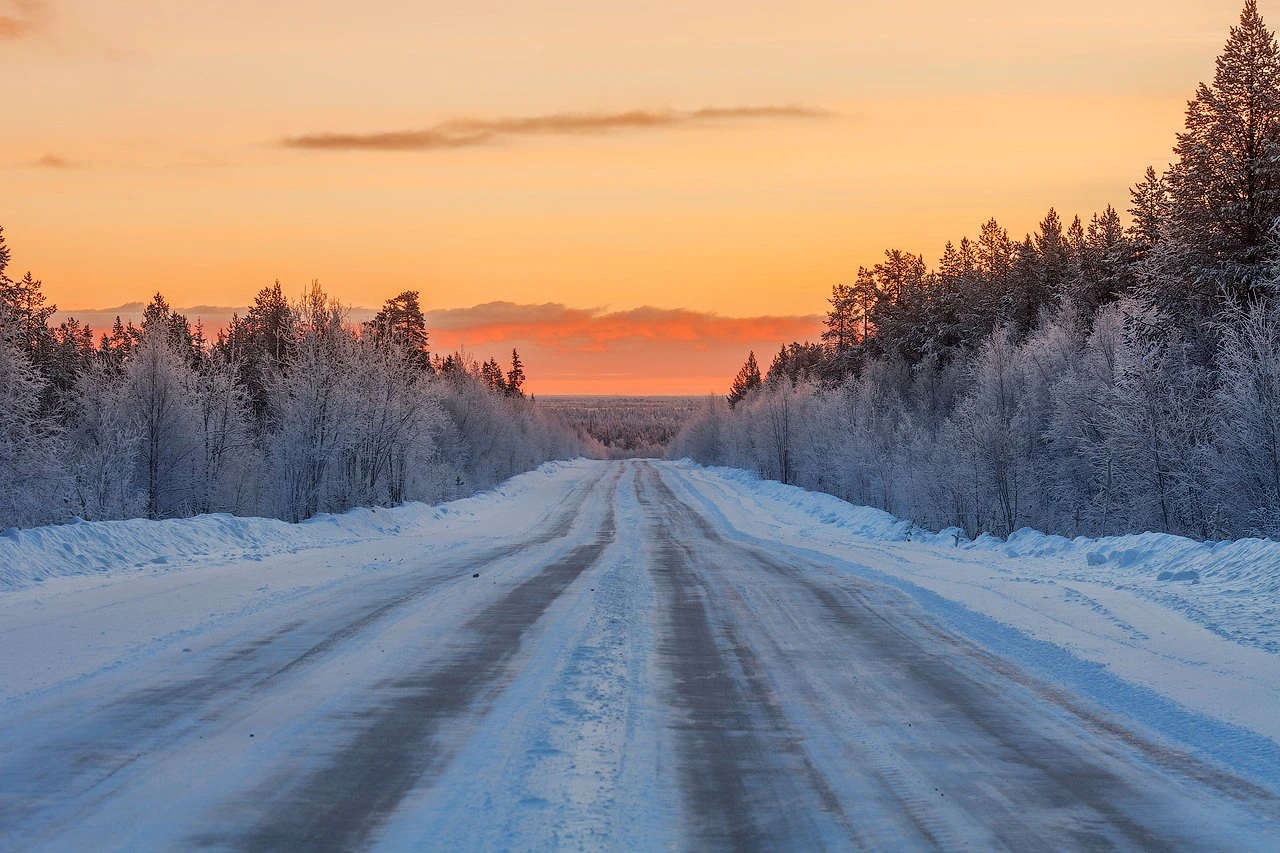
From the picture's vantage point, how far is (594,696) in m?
7.96

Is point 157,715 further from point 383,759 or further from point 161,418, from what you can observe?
point 161,418

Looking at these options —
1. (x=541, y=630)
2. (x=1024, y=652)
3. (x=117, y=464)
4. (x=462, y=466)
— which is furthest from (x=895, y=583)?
(x=462, y=466)

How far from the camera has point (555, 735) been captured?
266 inches

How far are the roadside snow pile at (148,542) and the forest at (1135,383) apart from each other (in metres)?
23.2

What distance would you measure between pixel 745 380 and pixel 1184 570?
125244mm

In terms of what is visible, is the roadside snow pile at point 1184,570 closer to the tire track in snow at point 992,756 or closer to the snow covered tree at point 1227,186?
the tire track in snow at point 992,756

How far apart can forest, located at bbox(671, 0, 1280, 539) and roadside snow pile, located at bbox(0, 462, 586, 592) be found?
23247mm

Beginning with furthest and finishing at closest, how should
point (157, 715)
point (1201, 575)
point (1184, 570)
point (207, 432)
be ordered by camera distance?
1. point (207, 432)
2. point (1184, 570)
3. point (1201, 575)
4. point (157, 715)

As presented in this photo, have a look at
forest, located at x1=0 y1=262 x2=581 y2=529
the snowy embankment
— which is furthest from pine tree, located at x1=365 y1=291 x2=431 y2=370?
the snowy embankment

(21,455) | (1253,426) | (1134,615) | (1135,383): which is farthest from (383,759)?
(1135,383)

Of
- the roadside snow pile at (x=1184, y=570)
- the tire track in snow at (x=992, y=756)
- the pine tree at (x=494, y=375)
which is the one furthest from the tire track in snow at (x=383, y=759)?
the pine tree at (x=494, y=375)

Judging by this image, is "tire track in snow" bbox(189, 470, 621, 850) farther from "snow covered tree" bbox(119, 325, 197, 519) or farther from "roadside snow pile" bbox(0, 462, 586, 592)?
"snow covered tree" bbox(119, 325, 197, 519)

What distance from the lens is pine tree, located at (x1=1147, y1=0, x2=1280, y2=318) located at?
3064 centimetres

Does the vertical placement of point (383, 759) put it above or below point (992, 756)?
above
